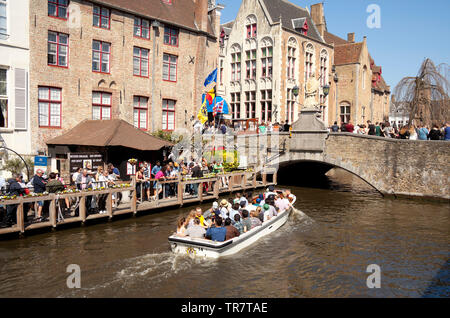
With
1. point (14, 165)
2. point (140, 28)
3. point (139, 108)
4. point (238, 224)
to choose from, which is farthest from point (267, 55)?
point (238, 224)

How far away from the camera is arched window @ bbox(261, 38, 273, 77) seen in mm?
33594

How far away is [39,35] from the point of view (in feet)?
59.9

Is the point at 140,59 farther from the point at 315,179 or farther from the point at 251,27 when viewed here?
the point at 315,179

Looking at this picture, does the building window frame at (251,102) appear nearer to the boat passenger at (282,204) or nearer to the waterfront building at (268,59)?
the waterfront building at (268,59)

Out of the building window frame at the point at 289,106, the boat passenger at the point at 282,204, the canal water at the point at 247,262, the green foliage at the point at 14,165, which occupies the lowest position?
the canal water at the point at 247,262

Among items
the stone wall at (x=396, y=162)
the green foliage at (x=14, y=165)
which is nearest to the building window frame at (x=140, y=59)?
the green foliage at (x=14, y=165)

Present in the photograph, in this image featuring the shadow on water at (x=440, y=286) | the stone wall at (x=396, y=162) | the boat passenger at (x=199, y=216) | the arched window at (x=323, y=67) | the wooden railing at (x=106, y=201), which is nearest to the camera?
the shadow on water at (x=440, y=286)

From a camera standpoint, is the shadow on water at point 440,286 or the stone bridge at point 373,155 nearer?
the shadow on water at point 440,286

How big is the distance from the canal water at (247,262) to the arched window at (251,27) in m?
23.6

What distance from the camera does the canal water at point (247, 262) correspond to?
28.8ft

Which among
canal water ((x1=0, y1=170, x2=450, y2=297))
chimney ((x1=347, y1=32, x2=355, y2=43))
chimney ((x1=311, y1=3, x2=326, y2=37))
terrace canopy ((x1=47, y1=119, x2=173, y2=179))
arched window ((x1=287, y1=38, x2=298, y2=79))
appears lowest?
canal water ((x1=0, y1=170, x2=450, y2=297))

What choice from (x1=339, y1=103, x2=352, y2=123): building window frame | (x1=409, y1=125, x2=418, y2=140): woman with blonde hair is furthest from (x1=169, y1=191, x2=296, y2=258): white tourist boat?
(x1=339, y1=103, x2=352, y2=123): building window frame

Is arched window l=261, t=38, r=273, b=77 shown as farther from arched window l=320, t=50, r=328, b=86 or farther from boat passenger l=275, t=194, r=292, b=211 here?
boat passenger l=275, t=194, r=292, b=211
